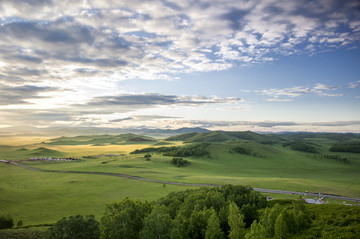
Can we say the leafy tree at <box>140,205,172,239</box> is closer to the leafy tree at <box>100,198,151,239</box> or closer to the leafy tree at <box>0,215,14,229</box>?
the leafy tree at <box>100,198,151,239</box>

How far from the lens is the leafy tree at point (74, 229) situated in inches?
1545

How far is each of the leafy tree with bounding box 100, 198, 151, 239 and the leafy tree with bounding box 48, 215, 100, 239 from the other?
287 centimetres

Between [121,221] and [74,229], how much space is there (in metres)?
9.10

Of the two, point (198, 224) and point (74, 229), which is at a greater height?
point (74, 229)

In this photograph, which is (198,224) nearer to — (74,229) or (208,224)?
(208,224)

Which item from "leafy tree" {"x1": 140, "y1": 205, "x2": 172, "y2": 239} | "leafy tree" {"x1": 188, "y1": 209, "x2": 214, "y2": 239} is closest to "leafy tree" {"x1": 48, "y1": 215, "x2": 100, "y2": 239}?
"leafy tree" {"x1": 140, "y1": 205, "x2": 172, "y2": 239}

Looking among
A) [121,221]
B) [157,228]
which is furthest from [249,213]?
[121,221]

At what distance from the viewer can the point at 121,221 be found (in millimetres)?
40875

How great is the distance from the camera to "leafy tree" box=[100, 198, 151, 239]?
39531 mm

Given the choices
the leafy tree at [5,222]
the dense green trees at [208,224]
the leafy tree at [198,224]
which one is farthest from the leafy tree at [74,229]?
the leafy tree at [5,222]

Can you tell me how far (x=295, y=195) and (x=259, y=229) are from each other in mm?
58359

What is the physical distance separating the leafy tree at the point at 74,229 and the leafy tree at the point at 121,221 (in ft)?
9.42

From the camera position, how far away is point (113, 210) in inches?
1758

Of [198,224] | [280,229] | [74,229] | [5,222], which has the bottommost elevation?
[5,222]
